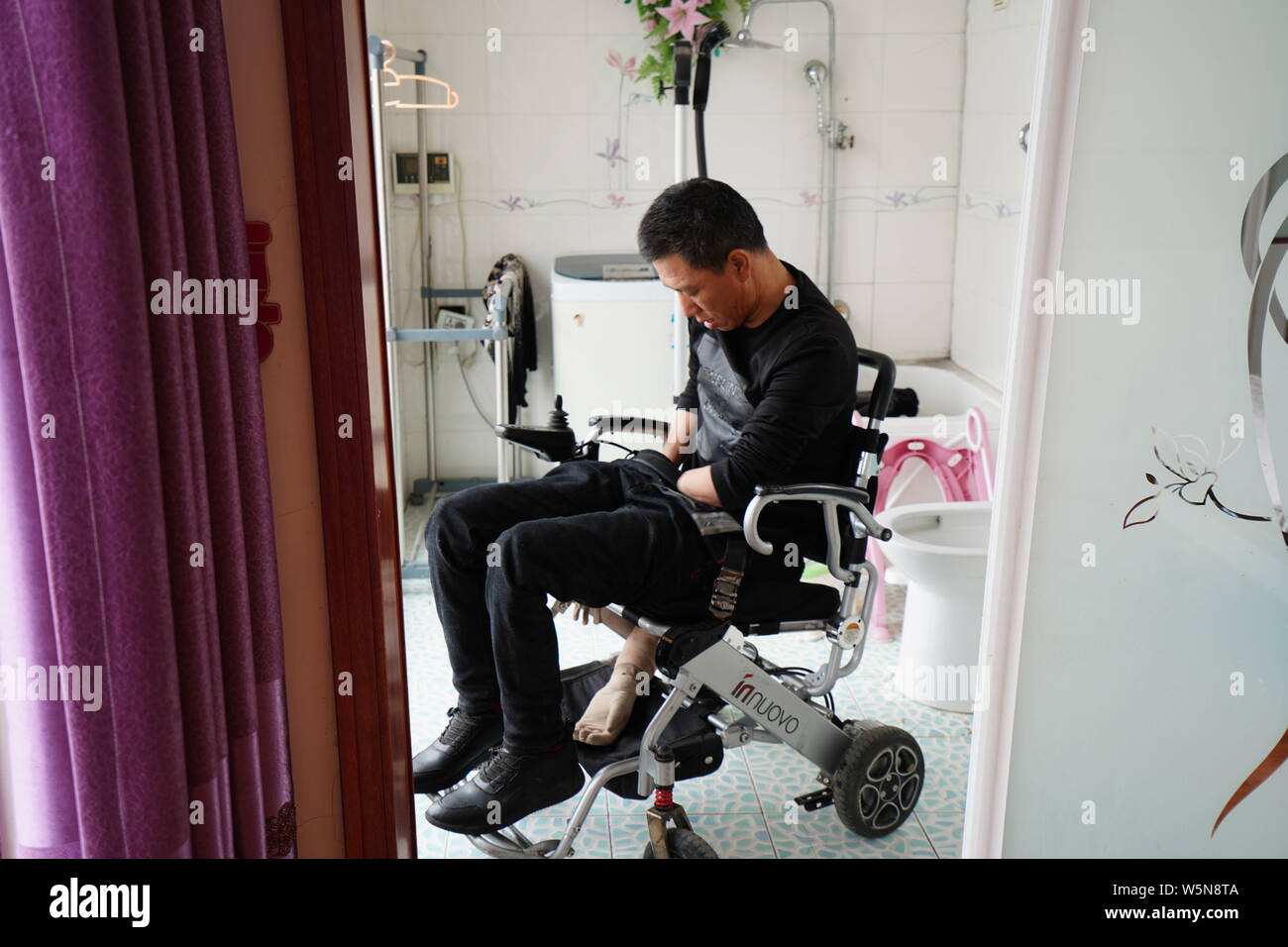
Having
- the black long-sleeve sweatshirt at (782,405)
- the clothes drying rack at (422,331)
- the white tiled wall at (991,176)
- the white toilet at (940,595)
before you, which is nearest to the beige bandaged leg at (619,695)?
the black long-sleeve sweatshirt at (782,405)

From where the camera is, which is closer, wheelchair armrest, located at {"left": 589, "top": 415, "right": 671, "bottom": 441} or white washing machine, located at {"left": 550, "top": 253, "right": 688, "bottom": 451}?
wheelchair armrest, located at {"left": 589, "top": 415, "right": 671, "bottom": 441}

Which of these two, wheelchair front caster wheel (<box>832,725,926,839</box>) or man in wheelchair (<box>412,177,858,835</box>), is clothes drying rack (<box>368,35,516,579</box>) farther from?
wheelchair front caster wheel (<box>832,725,926,839</box>)

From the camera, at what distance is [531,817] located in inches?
82.8

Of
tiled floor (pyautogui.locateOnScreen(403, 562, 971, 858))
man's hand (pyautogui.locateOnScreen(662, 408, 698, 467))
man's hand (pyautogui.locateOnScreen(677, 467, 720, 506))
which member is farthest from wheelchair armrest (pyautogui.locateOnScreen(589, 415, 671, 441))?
tiled floor (pyautogui.locateOnScreen(403, 562, 971, 858))

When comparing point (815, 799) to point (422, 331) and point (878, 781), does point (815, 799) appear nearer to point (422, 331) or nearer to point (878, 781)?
point (878, 781)

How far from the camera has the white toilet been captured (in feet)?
7.91

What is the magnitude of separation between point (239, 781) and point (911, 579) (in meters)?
1.71

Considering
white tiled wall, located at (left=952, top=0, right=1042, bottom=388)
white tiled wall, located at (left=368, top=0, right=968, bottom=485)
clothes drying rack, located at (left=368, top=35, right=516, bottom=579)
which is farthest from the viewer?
white tiled wall, located at (left=368, top=0, right=968, bottom=485)

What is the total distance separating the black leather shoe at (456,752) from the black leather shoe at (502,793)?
72 millimetres

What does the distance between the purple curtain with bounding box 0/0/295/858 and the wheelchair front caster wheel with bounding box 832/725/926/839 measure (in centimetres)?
116

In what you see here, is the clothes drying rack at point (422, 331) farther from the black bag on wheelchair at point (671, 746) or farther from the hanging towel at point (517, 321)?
the black bag on wheelchair at point (671, 746)

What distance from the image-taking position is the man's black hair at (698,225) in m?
1.79

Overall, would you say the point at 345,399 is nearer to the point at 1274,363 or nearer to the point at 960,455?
the point at 1274,363
